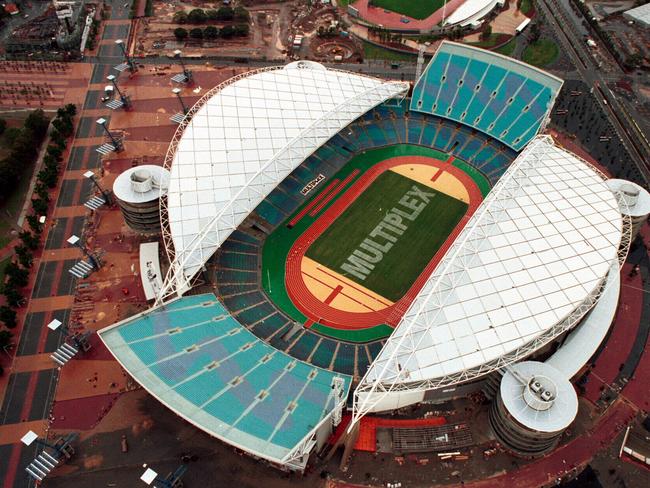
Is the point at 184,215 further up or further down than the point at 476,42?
further down

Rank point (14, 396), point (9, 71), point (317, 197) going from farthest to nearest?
point (9, 71), point (317, 197), point (14, 396)

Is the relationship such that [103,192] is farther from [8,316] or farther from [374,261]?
[374,261]

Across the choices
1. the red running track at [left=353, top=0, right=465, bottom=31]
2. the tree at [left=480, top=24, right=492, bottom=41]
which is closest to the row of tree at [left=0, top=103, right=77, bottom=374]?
the red running track at [left=353, top=0, right=465, bottom=31]

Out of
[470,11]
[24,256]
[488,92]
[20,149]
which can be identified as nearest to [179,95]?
[20,149]

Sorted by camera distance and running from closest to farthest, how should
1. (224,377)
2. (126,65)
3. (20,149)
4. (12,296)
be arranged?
(224,377) < (12,296) < (20,149) < (126,65)

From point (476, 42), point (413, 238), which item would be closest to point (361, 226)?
point (413, 238)

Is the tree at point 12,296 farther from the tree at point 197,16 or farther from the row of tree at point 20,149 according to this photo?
the tree at point 197,16

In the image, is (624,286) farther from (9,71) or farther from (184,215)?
(9,71)
